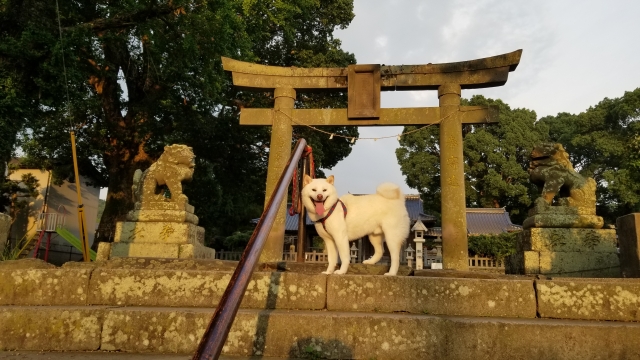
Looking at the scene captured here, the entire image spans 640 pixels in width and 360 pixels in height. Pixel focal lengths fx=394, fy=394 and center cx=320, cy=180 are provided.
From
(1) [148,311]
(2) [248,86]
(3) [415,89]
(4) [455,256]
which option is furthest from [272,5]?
(1) [148,311]

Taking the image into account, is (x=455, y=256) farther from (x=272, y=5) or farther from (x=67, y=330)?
(x=272, y=5)

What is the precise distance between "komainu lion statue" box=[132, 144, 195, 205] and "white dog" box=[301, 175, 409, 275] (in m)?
4.09

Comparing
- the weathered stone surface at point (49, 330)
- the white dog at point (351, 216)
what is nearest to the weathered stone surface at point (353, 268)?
the white dog at point (351, 216)

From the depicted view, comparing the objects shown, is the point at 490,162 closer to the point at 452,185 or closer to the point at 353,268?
the point at 452,185

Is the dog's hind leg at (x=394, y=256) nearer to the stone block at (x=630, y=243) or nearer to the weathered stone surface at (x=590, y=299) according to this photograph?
the weathered stone surface at (x=590, y=299)

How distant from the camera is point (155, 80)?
592 inches

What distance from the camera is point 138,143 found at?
15.3m

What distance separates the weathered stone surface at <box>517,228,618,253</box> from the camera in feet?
21.8

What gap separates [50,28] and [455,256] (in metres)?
12.1

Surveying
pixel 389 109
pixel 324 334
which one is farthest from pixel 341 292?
pixel 389 109

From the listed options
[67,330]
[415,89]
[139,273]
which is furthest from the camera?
[415,89]

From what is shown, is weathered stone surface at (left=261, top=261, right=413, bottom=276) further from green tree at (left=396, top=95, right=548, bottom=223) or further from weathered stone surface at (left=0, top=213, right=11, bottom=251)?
green tree at (left=396, top=95, right=548, bottom=223)

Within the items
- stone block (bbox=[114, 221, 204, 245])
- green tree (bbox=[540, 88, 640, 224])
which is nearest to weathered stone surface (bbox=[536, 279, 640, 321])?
stone block (bbox=[114, 221, 204, 245])

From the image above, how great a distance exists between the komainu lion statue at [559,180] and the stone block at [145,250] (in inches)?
262
